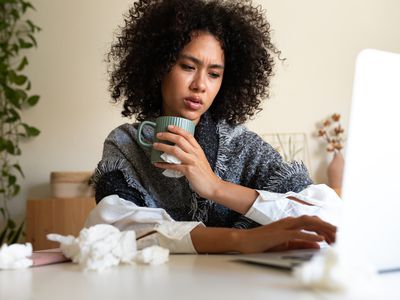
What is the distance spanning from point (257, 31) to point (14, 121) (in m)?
2.06

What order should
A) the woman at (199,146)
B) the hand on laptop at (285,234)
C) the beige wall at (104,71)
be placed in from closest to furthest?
the hand on laptop at (285,234), the woman at (199,146), the beige wall at (104,71)

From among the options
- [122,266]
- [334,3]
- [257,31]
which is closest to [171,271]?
[122,266]

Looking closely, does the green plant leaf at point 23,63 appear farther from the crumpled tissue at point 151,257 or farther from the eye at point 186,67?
the crumpled tissue at point 151,257

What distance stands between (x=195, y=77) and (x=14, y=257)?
2.24ft

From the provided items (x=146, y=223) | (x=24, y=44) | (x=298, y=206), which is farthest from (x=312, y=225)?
(x=24, y=44)

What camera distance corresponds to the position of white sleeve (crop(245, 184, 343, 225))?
103cm

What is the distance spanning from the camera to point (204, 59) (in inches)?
51.9

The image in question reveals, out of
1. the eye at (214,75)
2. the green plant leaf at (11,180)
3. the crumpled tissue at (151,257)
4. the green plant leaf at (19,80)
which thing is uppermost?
the green plant leaf at (19,80)

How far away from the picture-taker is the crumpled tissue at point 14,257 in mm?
727

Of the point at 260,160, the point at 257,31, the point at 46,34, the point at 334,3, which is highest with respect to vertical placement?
the point at 334,3

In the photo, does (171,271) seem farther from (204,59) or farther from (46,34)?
(46,34)

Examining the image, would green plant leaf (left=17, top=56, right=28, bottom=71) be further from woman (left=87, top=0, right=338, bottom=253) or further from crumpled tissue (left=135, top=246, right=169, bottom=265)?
crumpled tissue (left=135, top=246, right=169, bottom=265)

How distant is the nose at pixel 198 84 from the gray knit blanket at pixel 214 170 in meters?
0.12

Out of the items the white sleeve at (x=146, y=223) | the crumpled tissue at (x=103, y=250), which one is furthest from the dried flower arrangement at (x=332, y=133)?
the crumpled tissue at (x=103, y=250)
